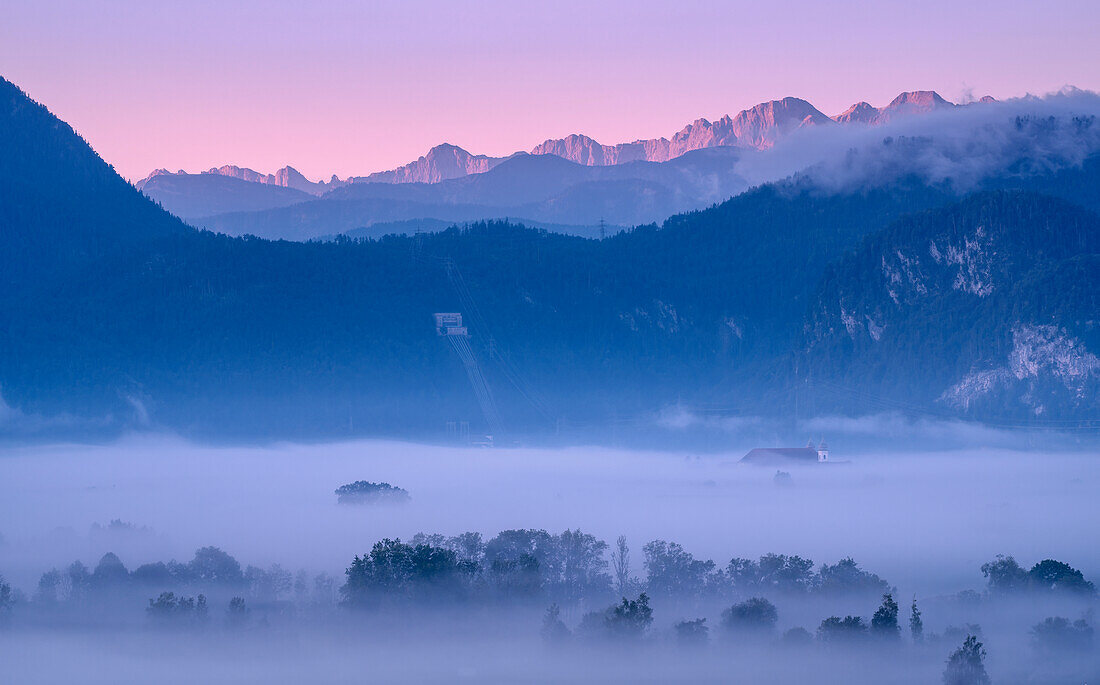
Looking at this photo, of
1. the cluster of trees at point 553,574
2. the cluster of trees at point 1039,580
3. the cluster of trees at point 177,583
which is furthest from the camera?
the cluster of trees at point 177,583

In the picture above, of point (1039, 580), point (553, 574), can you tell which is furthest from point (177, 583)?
point (1039, 580)

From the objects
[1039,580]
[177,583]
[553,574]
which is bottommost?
[1039,580]

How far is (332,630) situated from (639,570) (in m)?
60.1

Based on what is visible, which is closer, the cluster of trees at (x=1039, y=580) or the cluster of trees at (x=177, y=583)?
the cluster of trees at (x=1039, y=580)

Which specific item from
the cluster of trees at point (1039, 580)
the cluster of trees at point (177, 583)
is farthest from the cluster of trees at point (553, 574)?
the cluster of trees at point (1039, 580)

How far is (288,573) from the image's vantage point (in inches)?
7047

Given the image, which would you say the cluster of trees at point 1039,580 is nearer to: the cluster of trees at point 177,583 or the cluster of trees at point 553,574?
the cluster of trees at point 553,574

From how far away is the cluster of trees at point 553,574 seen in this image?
477ft

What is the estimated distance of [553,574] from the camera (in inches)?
6324

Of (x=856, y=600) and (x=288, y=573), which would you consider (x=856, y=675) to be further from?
(x=288, y=573)

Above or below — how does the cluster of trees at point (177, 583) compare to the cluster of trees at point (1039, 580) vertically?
above

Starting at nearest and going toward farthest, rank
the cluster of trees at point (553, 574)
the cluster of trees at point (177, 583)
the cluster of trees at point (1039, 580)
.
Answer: the cluster of trees at point (553, 574), the cluster of trees at point (1039, 580), the cluster of trees at point (177, 583)

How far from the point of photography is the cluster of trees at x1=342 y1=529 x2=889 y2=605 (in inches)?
5723

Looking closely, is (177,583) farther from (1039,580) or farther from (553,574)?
(1039,580)
